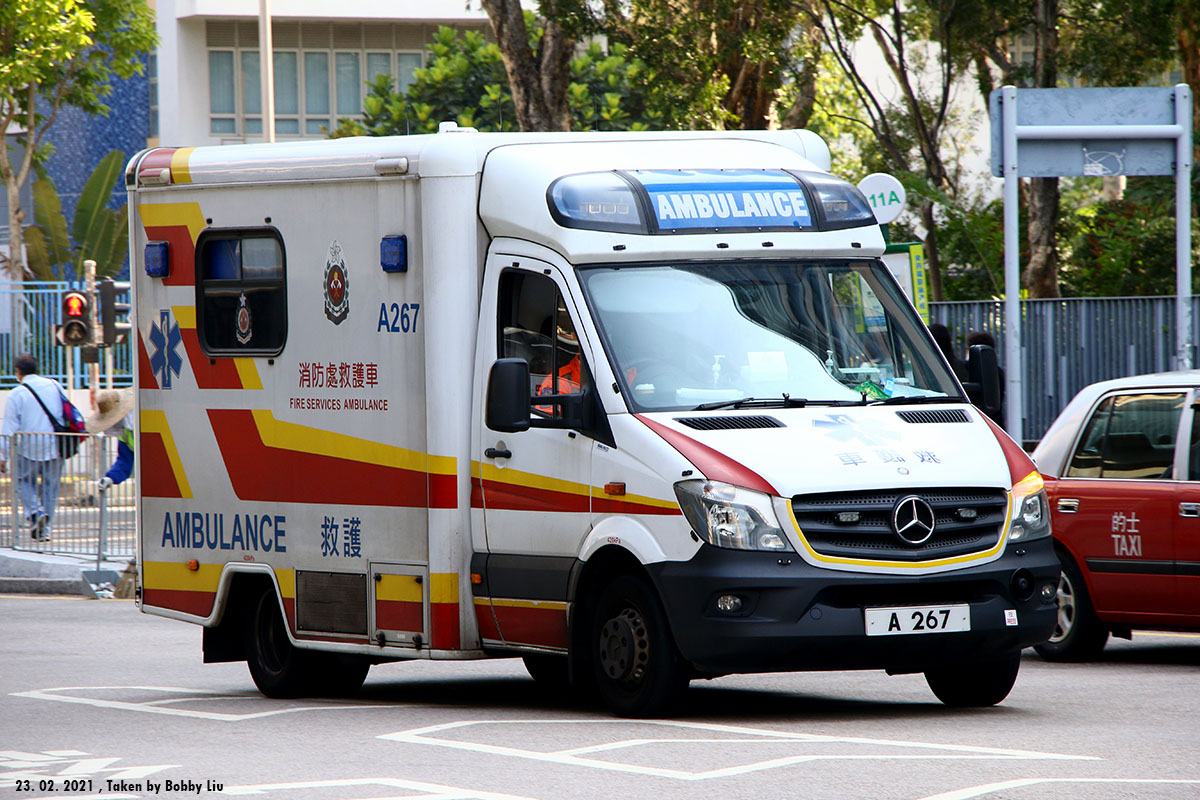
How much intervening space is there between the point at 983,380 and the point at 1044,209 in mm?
13413

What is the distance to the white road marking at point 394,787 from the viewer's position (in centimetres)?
678

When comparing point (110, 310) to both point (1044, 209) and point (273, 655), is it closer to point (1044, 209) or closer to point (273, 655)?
point (1044, 209)

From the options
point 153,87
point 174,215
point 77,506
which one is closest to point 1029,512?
point 174,215

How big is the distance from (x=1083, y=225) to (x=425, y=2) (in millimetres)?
21722

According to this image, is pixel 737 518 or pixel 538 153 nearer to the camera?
pixel 737 518

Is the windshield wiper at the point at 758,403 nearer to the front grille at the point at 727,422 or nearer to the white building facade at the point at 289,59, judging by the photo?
the front grille at the point at 727,422

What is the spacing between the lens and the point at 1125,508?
11227 millimetres

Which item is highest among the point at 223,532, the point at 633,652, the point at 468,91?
the point at 468,91

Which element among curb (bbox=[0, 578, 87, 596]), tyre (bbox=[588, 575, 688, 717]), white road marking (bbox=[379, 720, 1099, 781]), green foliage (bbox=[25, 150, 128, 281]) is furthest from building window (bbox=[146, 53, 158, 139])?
white road marking (bbox=[379, 720, 1099, 781])

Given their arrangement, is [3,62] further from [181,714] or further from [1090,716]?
[1090,716]

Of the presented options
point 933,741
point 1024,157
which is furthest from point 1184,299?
point 933,741

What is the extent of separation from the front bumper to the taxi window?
2.98 metres

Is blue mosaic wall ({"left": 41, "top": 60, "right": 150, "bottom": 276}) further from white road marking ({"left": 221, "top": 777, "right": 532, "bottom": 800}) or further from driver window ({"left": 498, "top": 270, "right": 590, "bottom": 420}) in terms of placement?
white road marking ({"left": 221, "top": 777, "right": 532, "bottom": 800})

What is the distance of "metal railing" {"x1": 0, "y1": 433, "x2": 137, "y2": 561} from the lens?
18.9m
